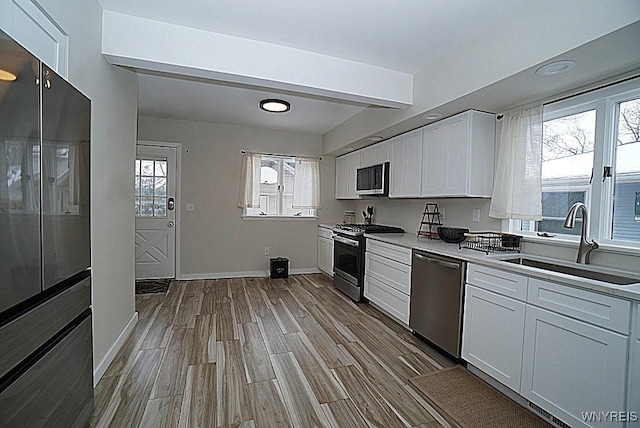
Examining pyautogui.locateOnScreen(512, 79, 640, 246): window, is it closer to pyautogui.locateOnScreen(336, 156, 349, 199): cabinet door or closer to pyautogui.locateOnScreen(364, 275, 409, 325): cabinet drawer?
pyautogui.locateOnScreen(364, 275, 409, 325): cabinet drawer

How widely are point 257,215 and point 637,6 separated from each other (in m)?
4.75

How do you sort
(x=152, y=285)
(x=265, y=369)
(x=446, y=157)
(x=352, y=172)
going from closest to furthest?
(x=265, y=369) < (x=446, y=157) < (x=152, y=285) < (x=352, y=172)

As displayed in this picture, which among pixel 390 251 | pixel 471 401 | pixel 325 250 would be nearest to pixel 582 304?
pixel 471 401

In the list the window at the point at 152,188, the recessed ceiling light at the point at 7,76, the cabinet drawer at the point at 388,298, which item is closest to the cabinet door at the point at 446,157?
the cabinet drawer at the point at 388,298

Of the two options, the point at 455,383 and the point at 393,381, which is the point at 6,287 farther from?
the point at 455,383

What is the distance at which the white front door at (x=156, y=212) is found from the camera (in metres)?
4.80

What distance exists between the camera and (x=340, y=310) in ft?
12.1

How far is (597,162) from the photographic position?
85.7 inches

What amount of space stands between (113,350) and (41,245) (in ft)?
5.57

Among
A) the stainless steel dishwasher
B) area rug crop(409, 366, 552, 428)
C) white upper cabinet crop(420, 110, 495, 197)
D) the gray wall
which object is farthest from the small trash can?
area rug crop(409, 366, 552, 428)

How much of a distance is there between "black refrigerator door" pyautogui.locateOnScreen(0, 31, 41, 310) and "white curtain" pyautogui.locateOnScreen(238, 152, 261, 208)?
399 centimetres

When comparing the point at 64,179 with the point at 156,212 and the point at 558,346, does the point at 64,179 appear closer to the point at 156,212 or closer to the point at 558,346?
the point at 558,346

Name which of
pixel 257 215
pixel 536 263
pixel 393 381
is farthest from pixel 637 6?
pixel 257 215

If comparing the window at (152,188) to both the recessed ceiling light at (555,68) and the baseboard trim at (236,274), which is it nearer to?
the baseboard trim at (236,274)
